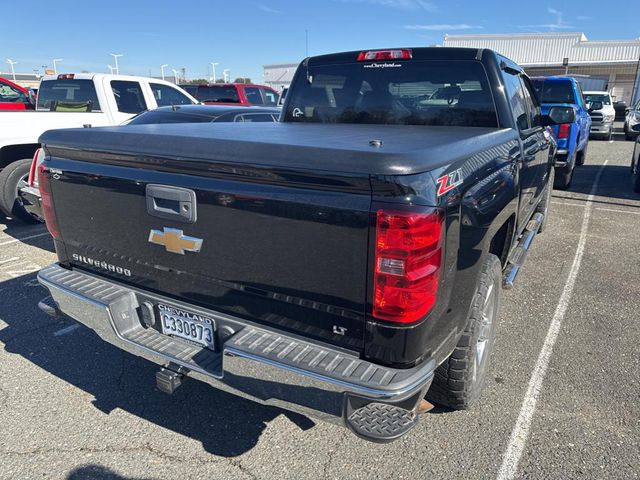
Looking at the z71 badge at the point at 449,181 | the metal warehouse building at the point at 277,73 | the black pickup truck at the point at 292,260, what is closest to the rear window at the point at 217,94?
the black pickup truck at the point at 292,260

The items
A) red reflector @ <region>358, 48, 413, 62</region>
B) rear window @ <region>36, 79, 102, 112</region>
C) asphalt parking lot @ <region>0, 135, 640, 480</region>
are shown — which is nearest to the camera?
asphalt parking lot @ <region>0, 135, 640, 480</region>

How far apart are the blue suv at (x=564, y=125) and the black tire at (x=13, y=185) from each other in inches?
323

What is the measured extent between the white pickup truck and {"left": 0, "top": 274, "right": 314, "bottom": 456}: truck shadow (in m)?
3.13

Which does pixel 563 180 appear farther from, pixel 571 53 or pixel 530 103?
pixel 571 53

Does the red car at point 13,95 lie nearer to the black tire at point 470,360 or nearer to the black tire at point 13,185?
the black tire at point 13,185

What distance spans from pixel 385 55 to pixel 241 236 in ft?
8.19

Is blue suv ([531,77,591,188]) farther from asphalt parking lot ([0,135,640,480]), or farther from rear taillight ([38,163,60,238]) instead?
rear taillight ([38,163,60,238])

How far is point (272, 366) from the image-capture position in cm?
193

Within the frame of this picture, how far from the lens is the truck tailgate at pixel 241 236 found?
72.4 inches

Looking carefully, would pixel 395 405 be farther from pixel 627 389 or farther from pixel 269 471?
pixel 627 389

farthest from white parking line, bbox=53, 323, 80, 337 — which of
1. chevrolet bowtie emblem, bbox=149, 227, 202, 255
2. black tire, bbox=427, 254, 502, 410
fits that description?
black tire, bbox=427, 254, 502, 410

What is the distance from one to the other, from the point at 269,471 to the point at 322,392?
837mm

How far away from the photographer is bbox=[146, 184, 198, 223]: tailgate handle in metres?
2.13

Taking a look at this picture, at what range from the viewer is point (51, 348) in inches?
139
